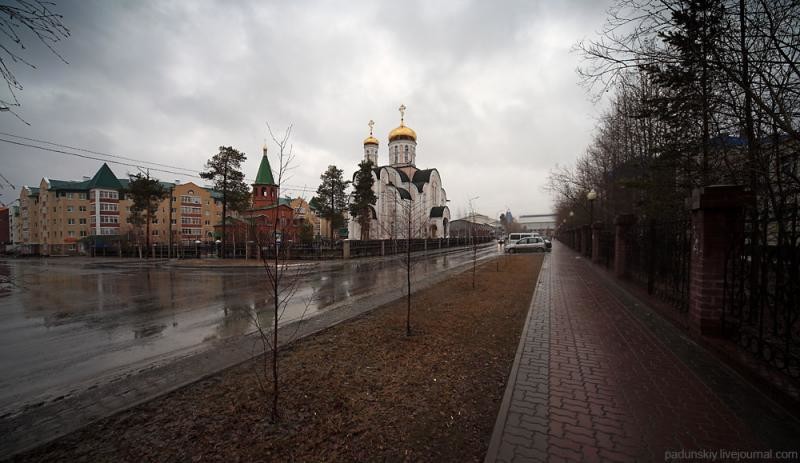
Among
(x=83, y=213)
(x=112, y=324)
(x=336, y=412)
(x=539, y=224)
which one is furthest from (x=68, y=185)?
(x=539, y=224)

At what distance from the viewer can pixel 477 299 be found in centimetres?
876

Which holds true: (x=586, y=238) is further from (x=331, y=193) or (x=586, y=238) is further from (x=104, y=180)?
(x=104, y=180)

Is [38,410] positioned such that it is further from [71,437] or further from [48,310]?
[48,310]

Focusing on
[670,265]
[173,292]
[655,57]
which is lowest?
[173,292]

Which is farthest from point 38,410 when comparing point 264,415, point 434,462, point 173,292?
point 173,292

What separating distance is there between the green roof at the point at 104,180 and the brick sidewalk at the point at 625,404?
78107mm

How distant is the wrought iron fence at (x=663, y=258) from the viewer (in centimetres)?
614

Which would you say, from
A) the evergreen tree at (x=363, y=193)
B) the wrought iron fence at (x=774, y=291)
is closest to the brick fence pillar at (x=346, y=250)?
the evergreen tree at (x=363, y=193)

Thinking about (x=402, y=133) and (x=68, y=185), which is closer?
(x=402, y=133)

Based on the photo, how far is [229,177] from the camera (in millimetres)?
27875

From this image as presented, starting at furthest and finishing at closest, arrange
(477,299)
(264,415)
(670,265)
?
1. (477,299)
2. (670,265)
3. (264,415)

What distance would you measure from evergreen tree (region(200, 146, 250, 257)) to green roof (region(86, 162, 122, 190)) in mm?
48262

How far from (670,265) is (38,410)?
35.5 feet

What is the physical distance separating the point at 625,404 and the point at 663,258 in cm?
638
